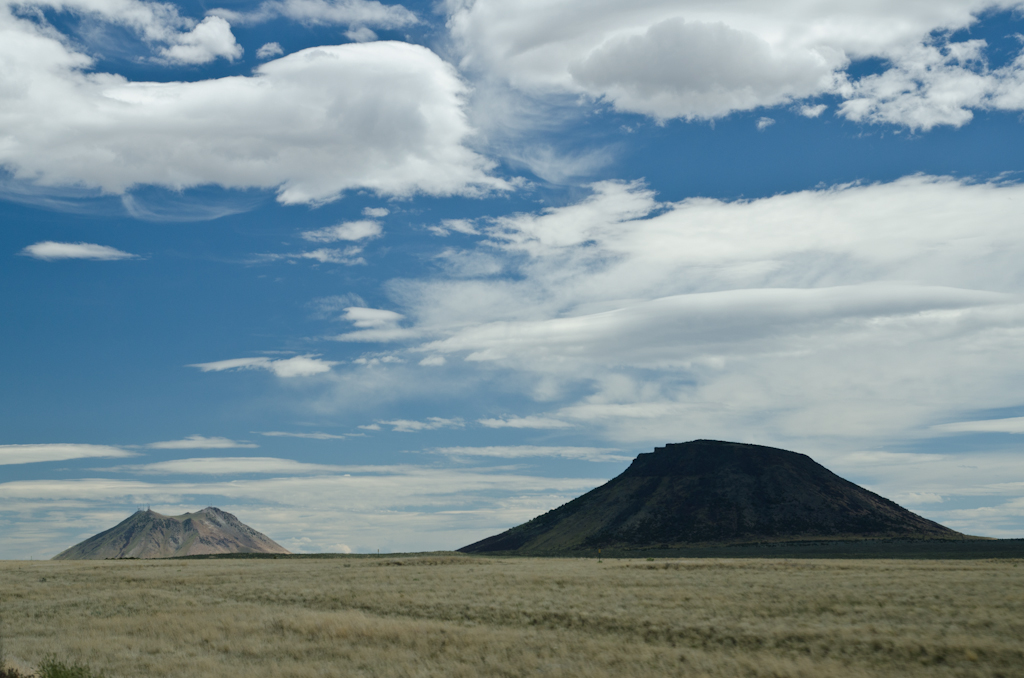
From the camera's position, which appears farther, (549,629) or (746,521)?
(746,521)

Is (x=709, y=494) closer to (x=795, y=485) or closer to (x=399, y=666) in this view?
(x=795, y=485)

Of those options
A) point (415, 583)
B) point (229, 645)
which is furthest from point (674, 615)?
point (415, 583)

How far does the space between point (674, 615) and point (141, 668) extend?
63.7 ft

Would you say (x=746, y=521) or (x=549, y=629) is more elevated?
(x=746, y=521)

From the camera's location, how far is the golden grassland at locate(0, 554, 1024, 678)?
21.4 metres

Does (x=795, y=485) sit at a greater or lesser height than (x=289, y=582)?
greater

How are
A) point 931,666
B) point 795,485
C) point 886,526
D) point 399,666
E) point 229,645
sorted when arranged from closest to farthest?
point 931,666
point 399,666
point 229,645
point 886,526
point 795,485

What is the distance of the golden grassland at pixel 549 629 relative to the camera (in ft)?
70.1

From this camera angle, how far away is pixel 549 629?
28578 millimetres

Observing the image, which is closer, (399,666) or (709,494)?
(399,666)

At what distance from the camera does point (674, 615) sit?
97.6ft

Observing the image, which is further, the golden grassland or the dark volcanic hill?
the dark volcanic hill

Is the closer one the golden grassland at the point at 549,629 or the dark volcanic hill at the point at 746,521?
the golden grassland at the point at 549,629

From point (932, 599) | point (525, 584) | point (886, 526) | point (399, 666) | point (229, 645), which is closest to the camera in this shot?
point (399, 666)
